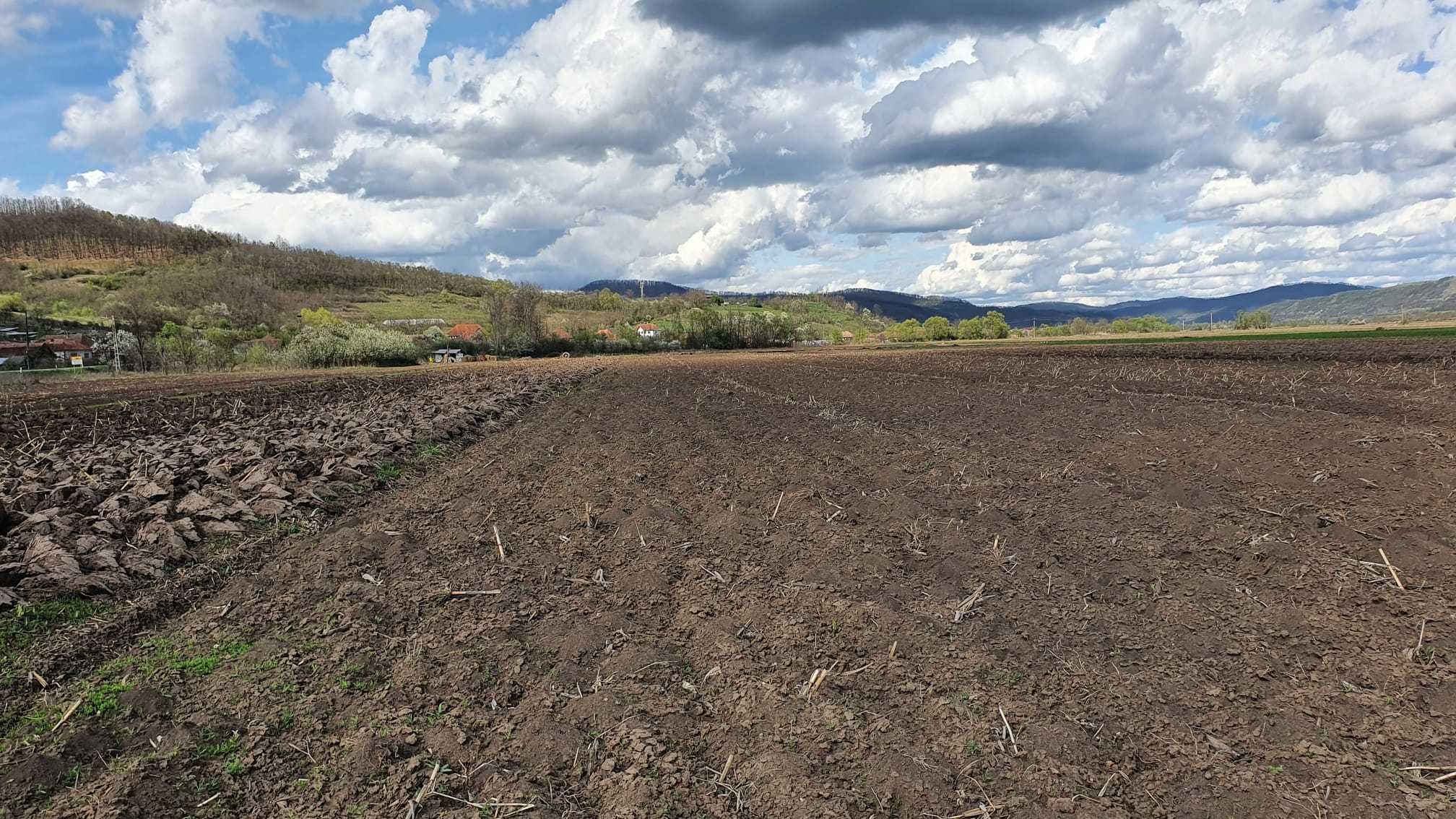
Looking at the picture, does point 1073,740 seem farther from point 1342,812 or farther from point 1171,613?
point 1171,613

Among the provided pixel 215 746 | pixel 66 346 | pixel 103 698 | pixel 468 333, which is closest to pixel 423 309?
pixel 468 333

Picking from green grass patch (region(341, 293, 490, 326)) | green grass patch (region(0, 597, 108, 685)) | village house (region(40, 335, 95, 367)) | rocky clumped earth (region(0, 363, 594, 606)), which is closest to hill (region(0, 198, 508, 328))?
green grass patch (region(341, 293, 490, 326))

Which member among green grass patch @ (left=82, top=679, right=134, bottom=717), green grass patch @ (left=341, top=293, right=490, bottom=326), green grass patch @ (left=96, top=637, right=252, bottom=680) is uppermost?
green grass patch @ (left=341, top=293, right=490, bottom=326)

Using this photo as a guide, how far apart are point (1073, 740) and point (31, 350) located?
6751 centimetres

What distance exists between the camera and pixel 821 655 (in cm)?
526

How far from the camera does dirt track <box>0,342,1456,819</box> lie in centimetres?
388

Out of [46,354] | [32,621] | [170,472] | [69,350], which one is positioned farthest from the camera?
[69,350]

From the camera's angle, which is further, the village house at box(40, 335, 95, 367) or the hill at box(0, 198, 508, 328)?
the hill at box(0, 198, 508, 328)

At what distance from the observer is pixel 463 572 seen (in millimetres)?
6934

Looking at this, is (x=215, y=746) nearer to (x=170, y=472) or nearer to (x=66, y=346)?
(x=170, y=472)

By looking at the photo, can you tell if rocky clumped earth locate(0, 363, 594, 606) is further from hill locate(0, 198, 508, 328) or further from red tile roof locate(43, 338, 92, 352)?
hill locate(0, 198, 508, 328)

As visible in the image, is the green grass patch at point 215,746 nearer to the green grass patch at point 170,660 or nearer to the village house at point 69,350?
the green grass patch at point 170,660

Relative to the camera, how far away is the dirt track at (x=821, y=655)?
388 centimetres

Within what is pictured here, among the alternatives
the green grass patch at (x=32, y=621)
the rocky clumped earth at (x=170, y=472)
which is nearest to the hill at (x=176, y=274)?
the rocky clumped earth at (x=170, y=472)
